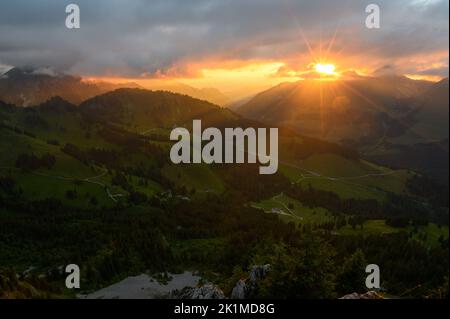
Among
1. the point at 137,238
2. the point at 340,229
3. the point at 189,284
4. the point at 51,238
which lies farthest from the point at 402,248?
the point at 51,238

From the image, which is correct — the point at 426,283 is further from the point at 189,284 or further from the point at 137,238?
the point at 137,238

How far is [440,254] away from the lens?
149m

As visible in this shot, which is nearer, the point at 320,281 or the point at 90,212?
the point at 320,281

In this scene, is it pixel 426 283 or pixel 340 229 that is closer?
pixel 426 283

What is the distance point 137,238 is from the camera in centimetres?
15550
